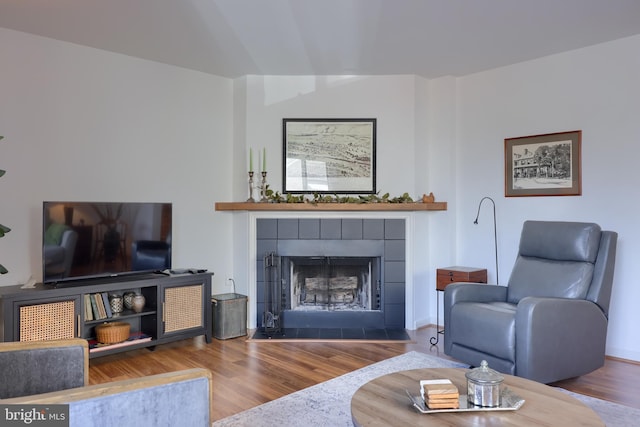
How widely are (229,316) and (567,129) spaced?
3.38 meters

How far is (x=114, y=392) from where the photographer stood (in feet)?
4.10

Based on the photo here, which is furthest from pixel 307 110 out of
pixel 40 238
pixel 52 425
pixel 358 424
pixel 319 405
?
pixel 52 425

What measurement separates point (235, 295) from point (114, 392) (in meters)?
3.11

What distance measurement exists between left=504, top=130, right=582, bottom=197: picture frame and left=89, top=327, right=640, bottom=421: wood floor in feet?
4.83

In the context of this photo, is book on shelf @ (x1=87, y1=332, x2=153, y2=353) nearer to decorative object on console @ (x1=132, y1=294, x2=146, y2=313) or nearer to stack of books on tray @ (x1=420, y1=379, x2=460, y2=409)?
decorative object on console @ (x1=132, y1=294, x2=146, y2=313)

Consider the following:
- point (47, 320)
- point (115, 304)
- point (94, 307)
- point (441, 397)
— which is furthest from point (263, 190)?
point (441, 397)

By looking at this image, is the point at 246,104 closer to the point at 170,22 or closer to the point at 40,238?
the point at 170,22

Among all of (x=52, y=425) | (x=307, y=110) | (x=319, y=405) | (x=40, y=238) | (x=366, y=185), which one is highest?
(x=307, y=110)

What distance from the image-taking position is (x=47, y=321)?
312 cm

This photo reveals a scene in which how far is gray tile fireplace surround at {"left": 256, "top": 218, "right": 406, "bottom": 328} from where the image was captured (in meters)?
4.41

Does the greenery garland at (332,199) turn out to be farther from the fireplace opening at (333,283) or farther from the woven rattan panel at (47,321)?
the woven rattan panel at (47,321)

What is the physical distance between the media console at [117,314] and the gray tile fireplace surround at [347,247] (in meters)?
0.70

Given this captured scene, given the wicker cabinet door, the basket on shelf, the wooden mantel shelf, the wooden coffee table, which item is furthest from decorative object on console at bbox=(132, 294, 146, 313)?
the wooden coffee table

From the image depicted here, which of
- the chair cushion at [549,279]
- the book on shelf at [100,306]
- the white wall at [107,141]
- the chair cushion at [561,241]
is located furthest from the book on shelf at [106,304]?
the chair cushion at [561,241]
